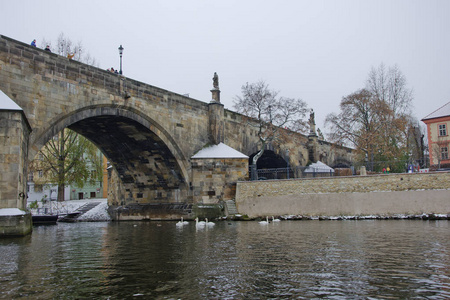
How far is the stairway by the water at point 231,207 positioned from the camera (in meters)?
23.1

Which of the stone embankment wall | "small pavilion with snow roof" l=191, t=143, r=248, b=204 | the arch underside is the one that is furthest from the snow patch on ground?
the stone embankment wall

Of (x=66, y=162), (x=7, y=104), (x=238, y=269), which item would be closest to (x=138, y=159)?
(x=66, y=162)

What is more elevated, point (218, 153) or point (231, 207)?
point (218, 153)

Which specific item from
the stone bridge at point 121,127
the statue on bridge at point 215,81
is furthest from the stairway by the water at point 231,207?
the statue on bridge at point 215,81

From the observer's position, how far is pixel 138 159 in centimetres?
2553

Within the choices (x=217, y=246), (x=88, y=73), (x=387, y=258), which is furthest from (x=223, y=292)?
(x=88, y=73)

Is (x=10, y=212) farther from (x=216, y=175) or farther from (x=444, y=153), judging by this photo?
(x=444, y=153)

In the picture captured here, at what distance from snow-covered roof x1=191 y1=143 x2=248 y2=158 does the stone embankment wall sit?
2420mm

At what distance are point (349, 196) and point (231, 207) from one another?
648 centimetres

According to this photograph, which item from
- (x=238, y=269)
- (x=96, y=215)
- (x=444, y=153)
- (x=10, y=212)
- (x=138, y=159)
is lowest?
(x=238, y=269)

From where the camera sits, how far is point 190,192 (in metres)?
24.7

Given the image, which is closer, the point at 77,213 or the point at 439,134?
the point at 77,213

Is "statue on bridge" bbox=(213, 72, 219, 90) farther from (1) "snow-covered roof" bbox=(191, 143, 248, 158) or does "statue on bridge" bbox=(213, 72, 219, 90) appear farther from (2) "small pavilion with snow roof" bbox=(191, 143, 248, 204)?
(2) "small pavilion with snow roof" bbox=(191, 143, 248, 204)

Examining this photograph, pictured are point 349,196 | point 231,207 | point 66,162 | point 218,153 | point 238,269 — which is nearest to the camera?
point 238,269
